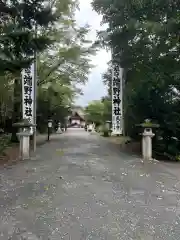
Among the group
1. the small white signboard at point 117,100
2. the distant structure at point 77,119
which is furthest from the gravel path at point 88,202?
the distant structure at point 77,119

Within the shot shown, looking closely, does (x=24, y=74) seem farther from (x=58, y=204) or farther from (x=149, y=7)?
(x=58, y=204)

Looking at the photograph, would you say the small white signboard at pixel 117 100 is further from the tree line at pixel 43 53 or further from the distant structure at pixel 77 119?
the distant structure at pixel 77 119

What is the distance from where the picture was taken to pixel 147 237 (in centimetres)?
382

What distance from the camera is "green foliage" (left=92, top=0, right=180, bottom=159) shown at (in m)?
11.1

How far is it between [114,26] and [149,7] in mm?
1729

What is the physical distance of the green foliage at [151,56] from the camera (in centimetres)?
1108

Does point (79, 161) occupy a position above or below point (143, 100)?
below

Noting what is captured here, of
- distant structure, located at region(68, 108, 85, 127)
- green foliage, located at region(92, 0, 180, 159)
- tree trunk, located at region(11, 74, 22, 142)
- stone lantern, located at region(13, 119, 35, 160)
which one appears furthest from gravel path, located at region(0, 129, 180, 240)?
distant structure, located at region(68, 108, 85, 127)

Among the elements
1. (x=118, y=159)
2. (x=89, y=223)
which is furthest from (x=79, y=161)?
(x=89, y=223)

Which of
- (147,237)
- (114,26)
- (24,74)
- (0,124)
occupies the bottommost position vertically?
(147,237)

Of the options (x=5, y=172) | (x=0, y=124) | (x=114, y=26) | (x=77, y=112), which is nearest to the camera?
(x=5, y=172)

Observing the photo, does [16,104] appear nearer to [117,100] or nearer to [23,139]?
[117,100]

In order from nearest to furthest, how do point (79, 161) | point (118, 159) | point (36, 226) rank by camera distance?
point (36, 226), point (79, 161), point (118, 159)

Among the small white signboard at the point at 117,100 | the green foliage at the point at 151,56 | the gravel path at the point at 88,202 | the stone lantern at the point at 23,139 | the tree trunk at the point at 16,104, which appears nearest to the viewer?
the gravel path at the point at 88,202
